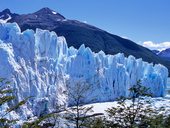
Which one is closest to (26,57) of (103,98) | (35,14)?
(103,98)

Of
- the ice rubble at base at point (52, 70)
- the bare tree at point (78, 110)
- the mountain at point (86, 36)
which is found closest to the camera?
the bare tree at point (78, 110)

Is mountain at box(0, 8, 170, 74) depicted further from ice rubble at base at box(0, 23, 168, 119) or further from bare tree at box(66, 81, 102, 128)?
bare tree at box(66, 81, 102, 128)

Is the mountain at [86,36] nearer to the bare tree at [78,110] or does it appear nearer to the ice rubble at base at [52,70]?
the ice rubble at base at [52,70]

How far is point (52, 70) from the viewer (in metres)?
40.3

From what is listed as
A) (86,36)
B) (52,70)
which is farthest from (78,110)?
(86,36)

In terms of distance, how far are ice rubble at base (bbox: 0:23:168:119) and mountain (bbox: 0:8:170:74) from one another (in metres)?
56.1

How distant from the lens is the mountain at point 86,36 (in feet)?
371

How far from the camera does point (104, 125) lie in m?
12.2

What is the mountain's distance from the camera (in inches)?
4454

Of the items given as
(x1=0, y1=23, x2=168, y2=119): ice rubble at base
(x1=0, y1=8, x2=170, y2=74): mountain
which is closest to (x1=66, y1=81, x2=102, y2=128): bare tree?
(x1=0, y1=23, x2=168, y2=119): ice rubble at base

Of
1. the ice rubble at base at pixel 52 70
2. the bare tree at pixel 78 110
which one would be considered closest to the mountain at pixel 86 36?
the ice rubble at base at pixel 52 70

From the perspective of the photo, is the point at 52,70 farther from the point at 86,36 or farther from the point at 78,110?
the point at 86,36

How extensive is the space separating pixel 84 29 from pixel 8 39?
88.1 meters

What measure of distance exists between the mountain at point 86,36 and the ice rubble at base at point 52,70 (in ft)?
184
